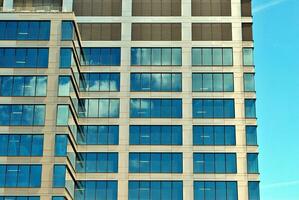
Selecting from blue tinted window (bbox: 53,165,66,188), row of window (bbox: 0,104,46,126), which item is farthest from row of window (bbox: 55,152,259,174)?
row of window (bbox: 0,104,46,126)

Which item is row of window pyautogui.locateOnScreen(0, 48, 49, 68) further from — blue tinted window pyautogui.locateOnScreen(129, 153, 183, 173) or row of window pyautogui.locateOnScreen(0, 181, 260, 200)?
blue tinted window pyautogui.locateOnScreen(129, 153, 183, 173)

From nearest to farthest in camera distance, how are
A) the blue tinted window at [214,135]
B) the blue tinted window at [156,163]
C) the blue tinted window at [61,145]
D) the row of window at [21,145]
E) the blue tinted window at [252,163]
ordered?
1. the blue tinted window at [61,145]
2. the row of window at [21,145]
3. the blue tinted window at [252,163]
4. the blue tinted window at [156,163]
5. the blue tinted window at [214,135]

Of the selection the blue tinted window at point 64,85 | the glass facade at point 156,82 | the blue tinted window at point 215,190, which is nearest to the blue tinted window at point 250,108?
the glass facade at point 156,82

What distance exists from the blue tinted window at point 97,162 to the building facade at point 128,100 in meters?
0.13

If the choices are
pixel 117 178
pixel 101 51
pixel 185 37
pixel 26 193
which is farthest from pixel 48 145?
pixel 185 37

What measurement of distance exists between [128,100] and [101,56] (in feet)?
23.6

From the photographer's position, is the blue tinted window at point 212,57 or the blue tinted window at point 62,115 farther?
the blue tinted window at point 212,57

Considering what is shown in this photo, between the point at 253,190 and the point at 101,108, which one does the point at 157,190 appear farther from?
the point at 101,108

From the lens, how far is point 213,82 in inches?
3312

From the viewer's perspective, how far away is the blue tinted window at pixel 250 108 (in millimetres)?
82688

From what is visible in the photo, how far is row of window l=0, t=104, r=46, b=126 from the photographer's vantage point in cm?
7406

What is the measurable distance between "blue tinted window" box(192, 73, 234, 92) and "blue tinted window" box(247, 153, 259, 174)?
29.4ft

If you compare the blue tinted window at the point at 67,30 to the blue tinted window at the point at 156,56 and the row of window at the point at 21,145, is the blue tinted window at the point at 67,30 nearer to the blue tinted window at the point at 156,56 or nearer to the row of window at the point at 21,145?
the blue tinted window at the point at 156,56

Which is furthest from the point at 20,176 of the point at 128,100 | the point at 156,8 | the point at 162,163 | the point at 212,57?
the point at 156,8
